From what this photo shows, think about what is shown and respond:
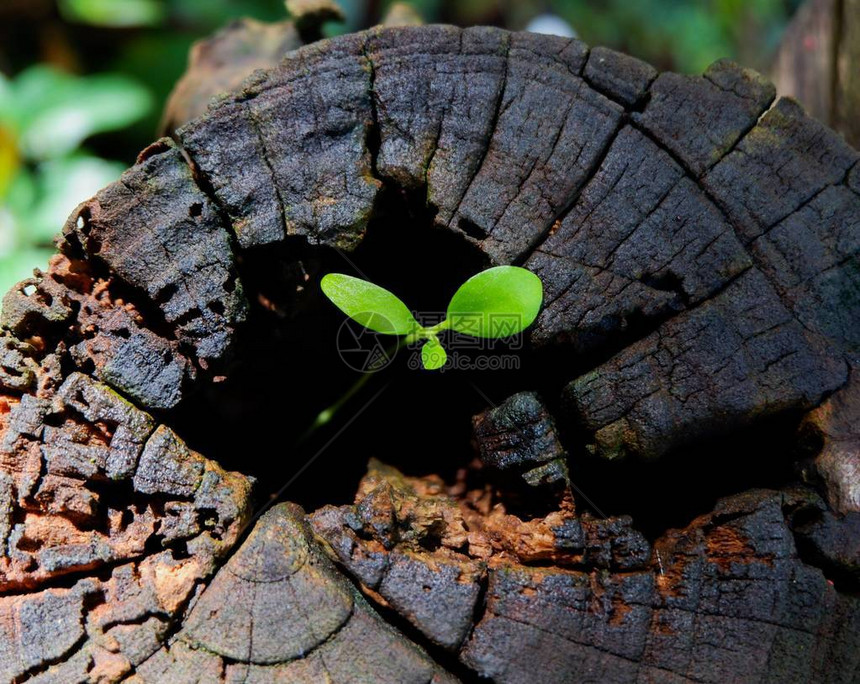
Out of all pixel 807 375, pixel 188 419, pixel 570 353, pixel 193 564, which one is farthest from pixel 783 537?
pixel 188 419

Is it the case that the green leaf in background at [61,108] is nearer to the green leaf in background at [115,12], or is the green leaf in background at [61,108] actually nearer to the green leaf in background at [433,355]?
the green leaf in background at [115,12]

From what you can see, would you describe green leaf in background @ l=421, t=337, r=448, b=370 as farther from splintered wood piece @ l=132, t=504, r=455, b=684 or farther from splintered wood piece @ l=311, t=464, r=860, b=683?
splintered wood piece @ l=132, t=504, r=455, b=684

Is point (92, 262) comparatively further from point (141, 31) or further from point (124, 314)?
point (141, 31)

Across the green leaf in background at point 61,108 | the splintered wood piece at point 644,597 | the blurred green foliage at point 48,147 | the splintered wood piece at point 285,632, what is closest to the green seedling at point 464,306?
the splintered wood piece at point 644,597

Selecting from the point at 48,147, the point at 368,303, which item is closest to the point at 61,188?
the point at 48,147

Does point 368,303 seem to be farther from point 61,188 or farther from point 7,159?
point 7,159

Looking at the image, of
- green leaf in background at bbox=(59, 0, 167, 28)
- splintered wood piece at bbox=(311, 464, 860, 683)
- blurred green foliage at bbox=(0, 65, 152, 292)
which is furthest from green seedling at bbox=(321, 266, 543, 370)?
green leaf in background at bbox=(59, 0, 167, 28)
